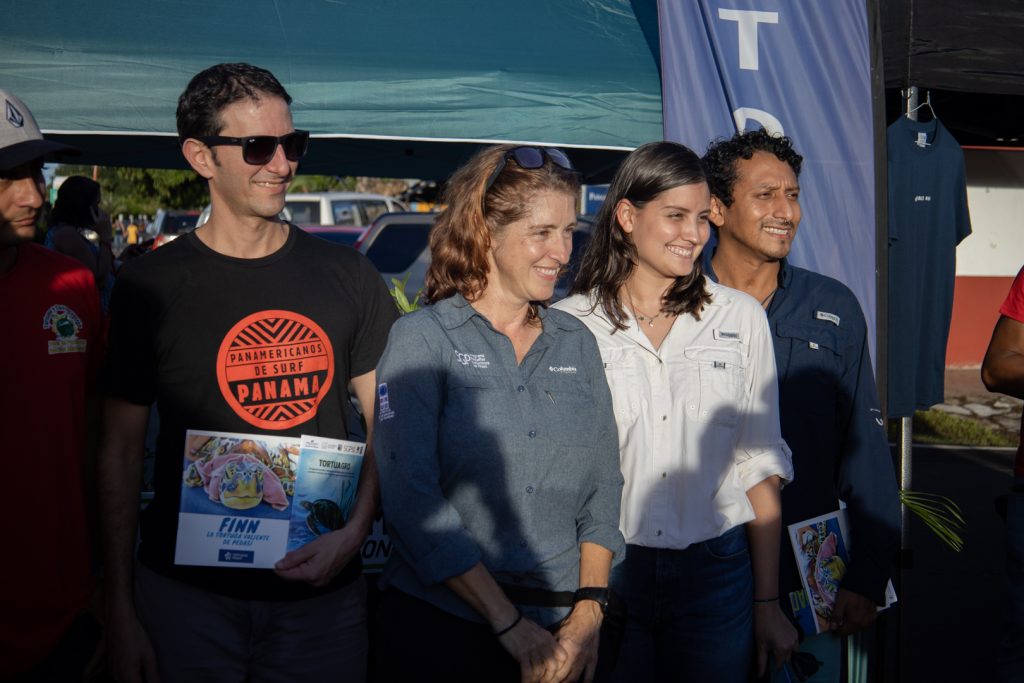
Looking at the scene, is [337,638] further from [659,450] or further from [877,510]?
[877,510]

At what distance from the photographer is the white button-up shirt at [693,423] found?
8.52 feet

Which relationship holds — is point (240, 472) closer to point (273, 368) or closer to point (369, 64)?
point (273, 368)

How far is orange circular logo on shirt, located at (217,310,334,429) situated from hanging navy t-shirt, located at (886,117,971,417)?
415cm

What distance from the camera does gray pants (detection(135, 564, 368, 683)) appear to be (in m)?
2.40

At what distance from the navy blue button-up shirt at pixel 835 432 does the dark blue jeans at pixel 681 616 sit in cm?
42

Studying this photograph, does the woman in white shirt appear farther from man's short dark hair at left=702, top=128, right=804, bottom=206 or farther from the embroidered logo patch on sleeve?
the embroidered logo patch on sleeve

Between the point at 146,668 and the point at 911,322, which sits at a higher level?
the point at 911,322

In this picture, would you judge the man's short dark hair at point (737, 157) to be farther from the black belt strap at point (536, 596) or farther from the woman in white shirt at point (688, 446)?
the black belt strap at point (536, 596)

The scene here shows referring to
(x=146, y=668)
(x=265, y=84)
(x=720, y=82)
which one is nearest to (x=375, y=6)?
(x=720, y=82)

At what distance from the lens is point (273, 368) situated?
8.08 ft

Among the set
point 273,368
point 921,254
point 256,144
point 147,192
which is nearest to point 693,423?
point 273,368

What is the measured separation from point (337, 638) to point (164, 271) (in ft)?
3.45

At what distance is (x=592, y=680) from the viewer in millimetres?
2324

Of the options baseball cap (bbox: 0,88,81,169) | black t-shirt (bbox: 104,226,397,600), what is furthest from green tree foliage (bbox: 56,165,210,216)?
black t-shirt (bbox: 104,226,397,600)
